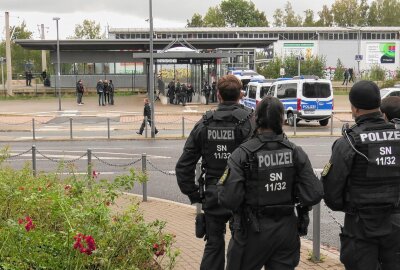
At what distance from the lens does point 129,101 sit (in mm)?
42406

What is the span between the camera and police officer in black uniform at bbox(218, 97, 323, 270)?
415 centimetres

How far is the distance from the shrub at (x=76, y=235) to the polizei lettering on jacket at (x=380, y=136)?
1.87 m

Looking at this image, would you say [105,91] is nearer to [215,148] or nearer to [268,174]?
[215,148]

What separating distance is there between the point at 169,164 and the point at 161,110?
64.1 ft

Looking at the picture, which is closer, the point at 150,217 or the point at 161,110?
the point at 150,217

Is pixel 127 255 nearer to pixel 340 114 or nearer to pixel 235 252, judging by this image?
pixel 235 252

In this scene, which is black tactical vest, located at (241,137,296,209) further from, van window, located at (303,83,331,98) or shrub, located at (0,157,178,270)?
van window, located at (303,83,331,98)

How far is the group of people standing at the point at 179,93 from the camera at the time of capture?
38156 mm

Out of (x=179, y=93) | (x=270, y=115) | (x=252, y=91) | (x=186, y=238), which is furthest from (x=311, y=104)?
(x=270, y=115)

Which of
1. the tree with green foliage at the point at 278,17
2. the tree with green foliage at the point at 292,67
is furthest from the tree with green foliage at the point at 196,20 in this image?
the tree with green foliage at the point at 292,67

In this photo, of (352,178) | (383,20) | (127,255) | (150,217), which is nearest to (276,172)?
(352,178)

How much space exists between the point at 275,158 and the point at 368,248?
988 millimetres

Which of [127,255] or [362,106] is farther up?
[362,106]

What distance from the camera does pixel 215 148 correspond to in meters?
5.17
